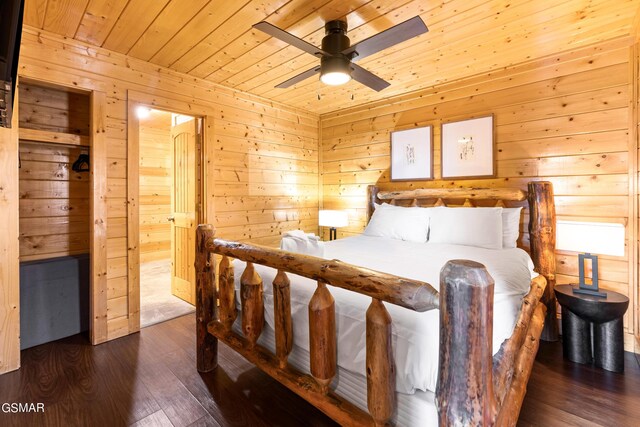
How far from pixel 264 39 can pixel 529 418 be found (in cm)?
302

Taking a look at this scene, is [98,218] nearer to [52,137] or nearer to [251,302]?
[52,137]

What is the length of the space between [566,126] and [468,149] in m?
0.79

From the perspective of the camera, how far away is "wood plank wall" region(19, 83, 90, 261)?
2.55m

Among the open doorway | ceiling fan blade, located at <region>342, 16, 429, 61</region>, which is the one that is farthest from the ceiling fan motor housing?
the open doorway

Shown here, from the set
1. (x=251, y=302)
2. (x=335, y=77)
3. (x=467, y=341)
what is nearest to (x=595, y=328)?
(x=467, y=341)

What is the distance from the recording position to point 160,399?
1807mm

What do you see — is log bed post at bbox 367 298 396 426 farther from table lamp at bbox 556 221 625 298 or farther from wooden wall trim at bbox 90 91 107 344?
wooden wall trim at bbox 90 91 107 344

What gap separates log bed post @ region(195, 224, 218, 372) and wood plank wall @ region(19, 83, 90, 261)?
161 cm

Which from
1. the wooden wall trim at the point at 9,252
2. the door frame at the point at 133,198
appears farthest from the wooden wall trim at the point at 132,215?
the wooden wall trim at the point at 9,252

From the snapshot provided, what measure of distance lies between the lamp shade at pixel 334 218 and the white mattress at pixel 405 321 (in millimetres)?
1423

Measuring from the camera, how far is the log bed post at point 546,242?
98.2 inches

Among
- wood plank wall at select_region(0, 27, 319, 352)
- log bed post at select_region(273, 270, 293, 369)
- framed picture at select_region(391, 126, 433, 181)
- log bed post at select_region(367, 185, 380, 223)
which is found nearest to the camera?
log bed post at select_region(273, 270, 293, 369)

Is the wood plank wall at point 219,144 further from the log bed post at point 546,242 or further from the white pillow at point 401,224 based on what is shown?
the log bed post at point 546,242

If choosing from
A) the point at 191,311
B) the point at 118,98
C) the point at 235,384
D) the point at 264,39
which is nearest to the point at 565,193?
the point at 264,39
